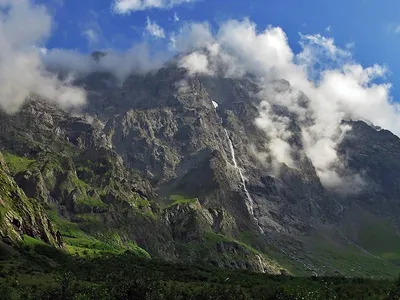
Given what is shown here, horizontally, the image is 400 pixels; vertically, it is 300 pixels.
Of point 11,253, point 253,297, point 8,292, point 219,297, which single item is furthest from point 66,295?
point 11,253

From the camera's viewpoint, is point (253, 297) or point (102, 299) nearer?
point (102, 299)

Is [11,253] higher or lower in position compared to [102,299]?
higher

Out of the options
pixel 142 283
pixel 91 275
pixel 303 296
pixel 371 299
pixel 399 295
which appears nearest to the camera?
pixel 399 295

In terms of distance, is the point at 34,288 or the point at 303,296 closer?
the point at 303,296

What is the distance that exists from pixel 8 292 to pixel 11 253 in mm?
89183

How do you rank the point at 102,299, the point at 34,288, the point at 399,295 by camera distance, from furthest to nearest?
1. the point at 34,288
2. the point at 102,299
3. the point at 399,295

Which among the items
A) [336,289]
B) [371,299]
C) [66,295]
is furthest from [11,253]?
[371,299]

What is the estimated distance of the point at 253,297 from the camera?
125812 mm

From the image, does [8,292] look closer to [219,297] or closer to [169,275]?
[219,297]

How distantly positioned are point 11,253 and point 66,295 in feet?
290

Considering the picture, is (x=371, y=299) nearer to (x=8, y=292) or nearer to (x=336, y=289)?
(x=336, y=289)

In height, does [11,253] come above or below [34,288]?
above

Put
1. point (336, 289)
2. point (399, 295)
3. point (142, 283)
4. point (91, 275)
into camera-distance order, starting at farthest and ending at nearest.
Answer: point (91, 275) → point (336, 289) → point (142, 283) → point (399, 295)

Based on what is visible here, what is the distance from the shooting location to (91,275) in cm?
18388
